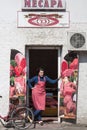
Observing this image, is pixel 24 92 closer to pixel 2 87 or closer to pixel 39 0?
pixel 2 87

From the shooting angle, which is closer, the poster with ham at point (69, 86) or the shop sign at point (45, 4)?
the shop sign at point (45, 4)

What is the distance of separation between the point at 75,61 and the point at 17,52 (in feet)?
5.61

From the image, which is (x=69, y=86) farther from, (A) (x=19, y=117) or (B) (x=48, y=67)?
(A) (x=19, y=117)

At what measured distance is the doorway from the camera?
14.4 meters

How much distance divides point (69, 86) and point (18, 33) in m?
2.15

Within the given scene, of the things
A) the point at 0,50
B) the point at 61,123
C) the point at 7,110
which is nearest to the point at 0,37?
the point at 0,50

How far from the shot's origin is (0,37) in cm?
1394

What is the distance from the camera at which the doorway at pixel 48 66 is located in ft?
47.2

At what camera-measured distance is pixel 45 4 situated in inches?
546

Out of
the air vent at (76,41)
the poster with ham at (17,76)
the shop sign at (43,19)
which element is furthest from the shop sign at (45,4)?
the poster with ham at (17,76)

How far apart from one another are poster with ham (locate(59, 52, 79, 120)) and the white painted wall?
31 centimetres

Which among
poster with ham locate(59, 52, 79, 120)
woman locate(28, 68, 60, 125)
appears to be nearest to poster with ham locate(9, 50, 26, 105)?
woman locate(28, 68, 60, 125)

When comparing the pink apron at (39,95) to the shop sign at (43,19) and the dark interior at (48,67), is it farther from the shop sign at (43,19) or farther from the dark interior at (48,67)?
the shop sign at (43,19)

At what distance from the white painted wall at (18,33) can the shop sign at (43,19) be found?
12cm
